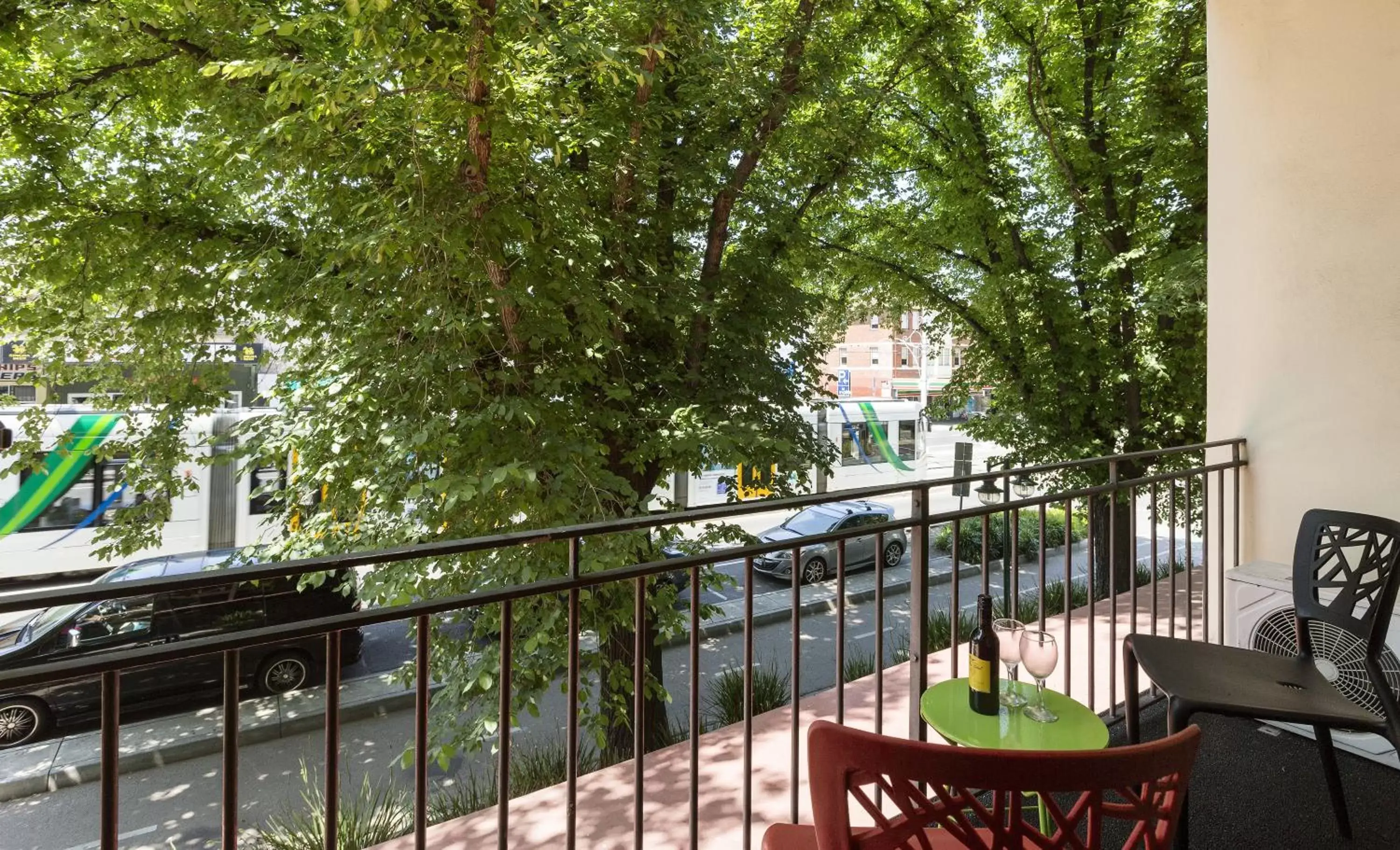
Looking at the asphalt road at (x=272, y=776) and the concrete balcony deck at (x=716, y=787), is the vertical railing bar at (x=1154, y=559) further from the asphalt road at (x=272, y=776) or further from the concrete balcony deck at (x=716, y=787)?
the asphalt road at (x=272, y=776)

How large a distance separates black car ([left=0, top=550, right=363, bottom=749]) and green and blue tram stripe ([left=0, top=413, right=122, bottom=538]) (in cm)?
171

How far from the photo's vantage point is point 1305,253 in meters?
2.82

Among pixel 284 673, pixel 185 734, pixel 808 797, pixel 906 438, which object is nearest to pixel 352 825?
pixel 808 797

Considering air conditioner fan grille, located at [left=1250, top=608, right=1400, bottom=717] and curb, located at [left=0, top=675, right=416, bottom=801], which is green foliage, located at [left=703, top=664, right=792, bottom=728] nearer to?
curb, located at [left=0, top=675, right=416, bottom=801]

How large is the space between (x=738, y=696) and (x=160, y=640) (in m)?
5.59

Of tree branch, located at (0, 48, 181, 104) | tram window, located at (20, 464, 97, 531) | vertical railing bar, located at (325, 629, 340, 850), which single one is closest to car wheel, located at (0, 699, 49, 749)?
tram window, located at (20, 464, 97, 531)

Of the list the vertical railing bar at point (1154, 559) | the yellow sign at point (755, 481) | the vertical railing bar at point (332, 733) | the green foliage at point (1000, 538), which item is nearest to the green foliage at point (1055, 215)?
the yellow sign at point (755, 481)

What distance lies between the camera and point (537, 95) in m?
3.44

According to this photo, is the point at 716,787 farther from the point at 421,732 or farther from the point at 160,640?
the point at 160,640

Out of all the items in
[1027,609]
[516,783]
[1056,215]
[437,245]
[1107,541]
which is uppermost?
[1056,215]

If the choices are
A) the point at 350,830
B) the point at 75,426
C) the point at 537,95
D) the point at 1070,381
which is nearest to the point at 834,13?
the point at 537,95

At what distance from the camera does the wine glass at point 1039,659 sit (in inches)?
62.6

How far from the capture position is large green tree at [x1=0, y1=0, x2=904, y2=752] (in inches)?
132

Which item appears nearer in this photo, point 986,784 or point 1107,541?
point 986,784
